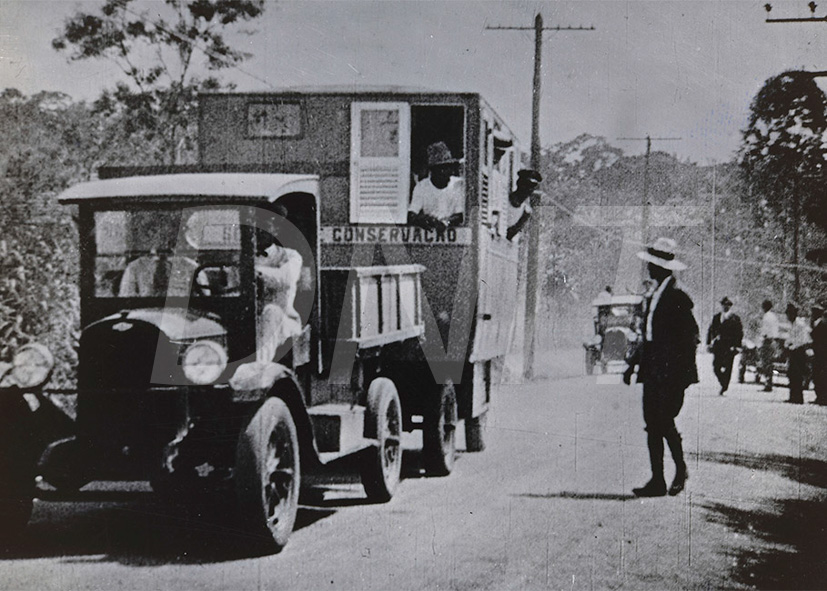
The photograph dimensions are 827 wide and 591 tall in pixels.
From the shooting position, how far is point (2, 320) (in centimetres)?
879

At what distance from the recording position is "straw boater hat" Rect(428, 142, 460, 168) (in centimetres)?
998

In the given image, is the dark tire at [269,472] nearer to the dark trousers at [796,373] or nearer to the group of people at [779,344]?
the group of people at [779,344]

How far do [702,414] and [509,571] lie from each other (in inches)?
287

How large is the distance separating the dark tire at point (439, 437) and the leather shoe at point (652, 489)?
203 centimetres

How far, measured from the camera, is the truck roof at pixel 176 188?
6730mm

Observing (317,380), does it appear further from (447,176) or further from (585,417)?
(585,417)

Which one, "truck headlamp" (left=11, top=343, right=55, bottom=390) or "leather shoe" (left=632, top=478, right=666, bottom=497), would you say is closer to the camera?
"truck headlamp" (left=11, top=343, right=55, bottom=390)

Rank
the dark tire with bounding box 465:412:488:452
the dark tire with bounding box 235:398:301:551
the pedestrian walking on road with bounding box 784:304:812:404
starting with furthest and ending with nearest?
the dark tire with bounding box 465:412:488:452, the pedestrian walking on road with bounding box 784:304:812:404, the dark tire with bounding box 235:398:301:551

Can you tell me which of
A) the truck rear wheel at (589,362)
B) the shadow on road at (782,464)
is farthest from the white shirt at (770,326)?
the truck rear wheel at (589,362)

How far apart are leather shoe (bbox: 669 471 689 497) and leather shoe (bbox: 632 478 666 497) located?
2.7 inches

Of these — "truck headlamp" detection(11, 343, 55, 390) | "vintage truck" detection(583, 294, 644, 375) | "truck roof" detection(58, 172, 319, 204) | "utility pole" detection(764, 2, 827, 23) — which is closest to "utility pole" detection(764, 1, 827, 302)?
"utility pole" detection(764, 2, 827, 23)

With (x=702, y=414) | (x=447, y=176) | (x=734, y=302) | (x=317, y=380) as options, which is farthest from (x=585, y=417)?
(x=317, y=380)

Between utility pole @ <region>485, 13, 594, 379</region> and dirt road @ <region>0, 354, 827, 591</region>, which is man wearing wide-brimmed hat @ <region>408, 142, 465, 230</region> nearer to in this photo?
dirt road @ <region>0, 354, 827, 591</region>

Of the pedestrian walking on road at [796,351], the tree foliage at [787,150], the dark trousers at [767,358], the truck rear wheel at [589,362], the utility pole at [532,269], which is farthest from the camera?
the truck rear wheel at [589,362]
